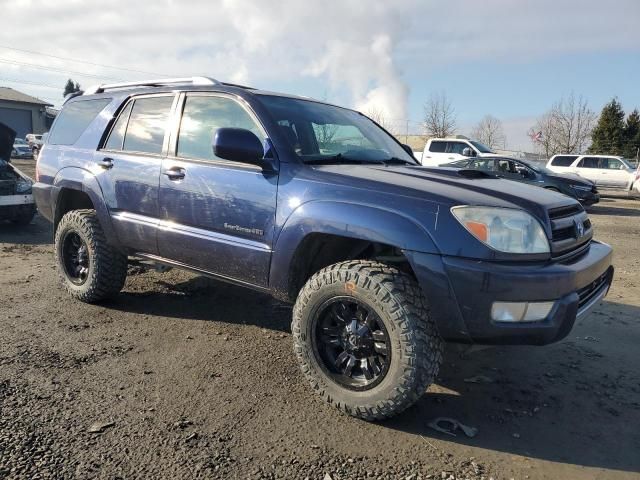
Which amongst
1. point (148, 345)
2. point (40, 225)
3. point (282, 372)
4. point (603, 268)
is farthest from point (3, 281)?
point (603, 268)

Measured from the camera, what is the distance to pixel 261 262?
340 cm

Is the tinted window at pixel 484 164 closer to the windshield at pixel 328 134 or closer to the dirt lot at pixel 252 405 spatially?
the dirt lot at pixel 252 405

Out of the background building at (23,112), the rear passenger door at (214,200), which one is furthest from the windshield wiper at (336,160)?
the background building at (23,112)

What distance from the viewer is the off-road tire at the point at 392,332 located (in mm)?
2795

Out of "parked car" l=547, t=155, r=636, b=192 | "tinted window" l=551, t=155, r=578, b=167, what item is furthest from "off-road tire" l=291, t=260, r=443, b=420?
"tinted window" l=551, t=155, r=578, b=167

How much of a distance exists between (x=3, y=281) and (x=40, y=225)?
4573mm

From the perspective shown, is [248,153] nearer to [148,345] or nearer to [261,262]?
[261,262]

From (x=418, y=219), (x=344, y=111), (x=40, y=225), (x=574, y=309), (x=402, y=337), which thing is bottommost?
(x=40, y=225)

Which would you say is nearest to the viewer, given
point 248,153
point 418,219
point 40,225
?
point 418,219

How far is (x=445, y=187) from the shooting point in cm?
301

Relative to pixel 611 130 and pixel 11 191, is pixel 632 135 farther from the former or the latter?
pixel 11 191

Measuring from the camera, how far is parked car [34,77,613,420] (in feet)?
8.92

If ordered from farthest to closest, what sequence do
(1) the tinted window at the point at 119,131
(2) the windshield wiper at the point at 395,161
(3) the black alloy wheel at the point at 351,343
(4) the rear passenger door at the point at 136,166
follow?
(1) the tinted window at the point at 119,131, (4) the rear passenger door at the point at 136,166, (2) the windshield wiper at the point at 395,161, (3) the black alloy wheel at the point at 351,343

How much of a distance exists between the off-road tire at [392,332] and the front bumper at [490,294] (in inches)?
4.1
